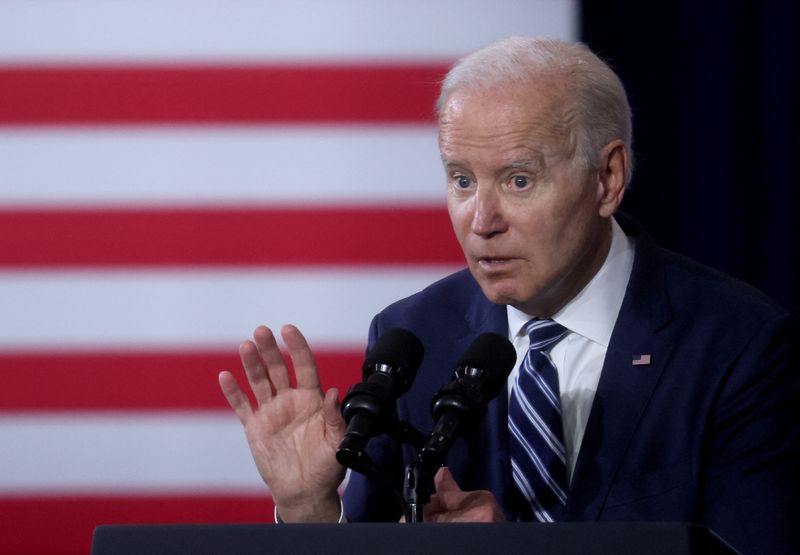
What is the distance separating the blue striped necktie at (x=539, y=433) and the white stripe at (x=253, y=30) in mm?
979

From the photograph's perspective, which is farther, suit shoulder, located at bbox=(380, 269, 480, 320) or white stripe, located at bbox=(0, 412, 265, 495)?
white stripe, located at bbox=(0, 412, 265, 495)

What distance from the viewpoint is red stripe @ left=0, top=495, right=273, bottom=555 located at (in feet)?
8.03

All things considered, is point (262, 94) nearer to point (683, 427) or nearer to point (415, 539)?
point (683, 427)

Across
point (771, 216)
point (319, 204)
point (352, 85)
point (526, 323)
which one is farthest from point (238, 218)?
point (771, 216)

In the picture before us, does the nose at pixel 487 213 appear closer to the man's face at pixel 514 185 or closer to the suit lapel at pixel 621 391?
the man's face at pixel 514 185

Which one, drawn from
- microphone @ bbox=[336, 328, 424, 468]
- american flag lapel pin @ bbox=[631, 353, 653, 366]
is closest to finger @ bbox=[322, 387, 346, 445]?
microphone @ bbox=[336, 328, 424, 468]

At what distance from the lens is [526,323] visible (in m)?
1.72

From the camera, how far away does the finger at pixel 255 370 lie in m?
1.48

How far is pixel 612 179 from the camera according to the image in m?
1.68

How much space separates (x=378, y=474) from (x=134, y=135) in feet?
4.91

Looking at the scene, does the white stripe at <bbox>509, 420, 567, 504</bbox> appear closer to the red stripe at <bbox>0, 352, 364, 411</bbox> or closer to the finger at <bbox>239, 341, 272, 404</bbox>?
the finger at <bbox>239, 341, 272, 404</bbox>

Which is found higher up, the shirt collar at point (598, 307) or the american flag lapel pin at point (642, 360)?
the shirt collar at point (598, 307)

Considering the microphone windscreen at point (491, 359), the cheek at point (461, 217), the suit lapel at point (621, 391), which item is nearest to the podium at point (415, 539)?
the microphone windscreen at point (491, 359)

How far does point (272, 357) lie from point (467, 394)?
0.39 m
